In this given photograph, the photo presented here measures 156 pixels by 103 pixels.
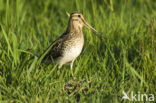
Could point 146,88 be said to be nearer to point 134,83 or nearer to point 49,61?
point 134,83

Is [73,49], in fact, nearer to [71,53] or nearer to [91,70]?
[71,53]

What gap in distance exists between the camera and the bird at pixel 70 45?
4676 mm

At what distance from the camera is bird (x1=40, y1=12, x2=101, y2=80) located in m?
4.68

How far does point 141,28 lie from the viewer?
536cm

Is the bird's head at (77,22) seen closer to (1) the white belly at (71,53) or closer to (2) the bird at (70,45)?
(2) the bird at (70,45)

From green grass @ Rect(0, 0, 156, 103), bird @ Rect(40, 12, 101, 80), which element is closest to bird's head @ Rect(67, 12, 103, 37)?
bird @ Rect(40, 12, 101, 80)

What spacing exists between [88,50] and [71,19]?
0.56 m

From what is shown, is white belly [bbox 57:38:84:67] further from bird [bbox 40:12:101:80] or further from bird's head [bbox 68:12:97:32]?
bird's head [bbox 68:12:97:32]

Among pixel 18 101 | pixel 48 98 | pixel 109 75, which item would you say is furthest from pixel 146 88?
pixel 18 101

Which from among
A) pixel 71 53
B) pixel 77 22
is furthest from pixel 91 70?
pixel 77 22

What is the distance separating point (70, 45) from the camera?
473 cm

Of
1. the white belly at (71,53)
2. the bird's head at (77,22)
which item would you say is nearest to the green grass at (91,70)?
the white belly at (71,53)

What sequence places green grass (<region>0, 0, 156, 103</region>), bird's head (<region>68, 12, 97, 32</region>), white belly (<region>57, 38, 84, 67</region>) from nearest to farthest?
1. green grass (<region>0, 0, 156, 103</region>)
2. white belly (<region>57, 38, 84, 67</region>)
3. bird's head (<region>68, 12, 97, 32</region>)

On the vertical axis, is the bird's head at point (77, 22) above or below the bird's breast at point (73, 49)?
above
